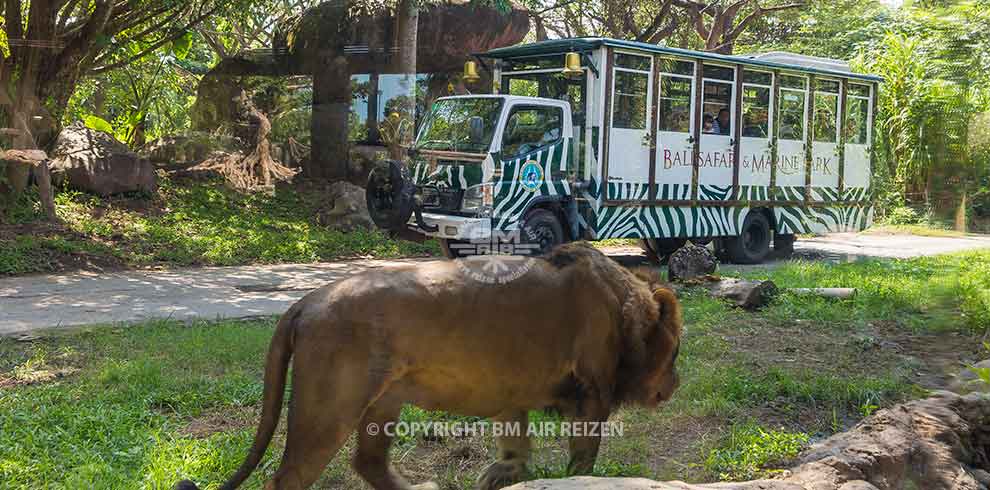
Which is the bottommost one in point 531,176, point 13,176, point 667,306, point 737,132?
point 667,306

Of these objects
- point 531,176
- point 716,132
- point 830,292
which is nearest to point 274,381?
point 830,292

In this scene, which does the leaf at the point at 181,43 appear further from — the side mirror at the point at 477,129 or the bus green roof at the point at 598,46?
the side mirror at the point at 477,129

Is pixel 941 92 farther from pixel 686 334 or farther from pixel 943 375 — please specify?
pixel 686 334

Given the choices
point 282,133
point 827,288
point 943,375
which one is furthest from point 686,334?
point 282,133

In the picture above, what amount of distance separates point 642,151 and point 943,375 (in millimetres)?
6975

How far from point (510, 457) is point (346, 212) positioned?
1190cm

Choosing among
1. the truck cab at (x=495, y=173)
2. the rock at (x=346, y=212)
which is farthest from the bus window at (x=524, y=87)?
the rock at (x=346, y=212)

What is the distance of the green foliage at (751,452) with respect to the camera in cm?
452

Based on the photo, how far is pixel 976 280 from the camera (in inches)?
347

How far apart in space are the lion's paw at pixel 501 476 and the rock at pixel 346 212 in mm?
11441

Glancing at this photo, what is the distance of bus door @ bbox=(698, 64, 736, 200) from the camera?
13675 millimetres

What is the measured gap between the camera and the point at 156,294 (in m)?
10.3

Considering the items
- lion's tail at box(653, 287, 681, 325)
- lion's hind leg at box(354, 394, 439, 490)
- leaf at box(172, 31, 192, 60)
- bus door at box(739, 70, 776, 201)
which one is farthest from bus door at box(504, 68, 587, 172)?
lion's hind leg at box(354, 394, 439, 490)

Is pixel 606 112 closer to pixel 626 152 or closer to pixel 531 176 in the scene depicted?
pixel 626 152
